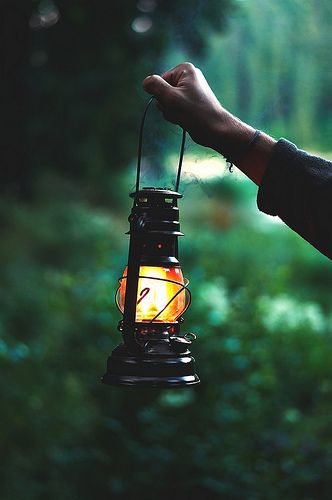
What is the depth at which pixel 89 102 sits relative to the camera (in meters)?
9.41

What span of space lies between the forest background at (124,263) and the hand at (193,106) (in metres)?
0.43

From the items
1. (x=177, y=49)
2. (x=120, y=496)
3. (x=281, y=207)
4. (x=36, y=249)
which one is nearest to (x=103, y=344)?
(x=120, y=496)

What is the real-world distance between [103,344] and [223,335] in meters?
0.82

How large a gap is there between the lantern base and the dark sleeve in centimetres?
41

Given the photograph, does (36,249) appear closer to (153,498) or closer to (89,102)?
(89,102)

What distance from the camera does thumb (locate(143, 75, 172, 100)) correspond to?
1876mm

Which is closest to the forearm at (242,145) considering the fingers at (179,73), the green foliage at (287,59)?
the fingers at (179,73)

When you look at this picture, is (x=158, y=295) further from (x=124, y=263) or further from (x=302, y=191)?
(x=124, y=263)

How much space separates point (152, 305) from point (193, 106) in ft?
1.49

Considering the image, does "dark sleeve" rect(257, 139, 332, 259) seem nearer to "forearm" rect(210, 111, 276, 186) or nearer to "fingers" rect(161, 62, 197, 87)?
"forearm" rect(210, 111, 276, 186)

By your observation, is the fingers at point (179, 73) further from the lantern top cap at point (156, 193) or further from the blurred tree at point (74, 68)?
the blurred tree at point (74, 68)

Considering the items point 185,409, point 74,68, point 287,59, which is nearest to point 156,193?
point 185,409

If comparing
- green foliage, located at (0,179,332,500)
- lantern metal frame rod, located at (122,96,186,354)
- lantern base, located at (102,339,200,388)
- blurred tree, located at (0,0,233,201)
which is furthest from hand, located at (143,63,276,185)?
blurred tree, located at (0,0,233,201)

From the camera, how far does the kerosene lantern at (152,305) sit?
6.70 ft
